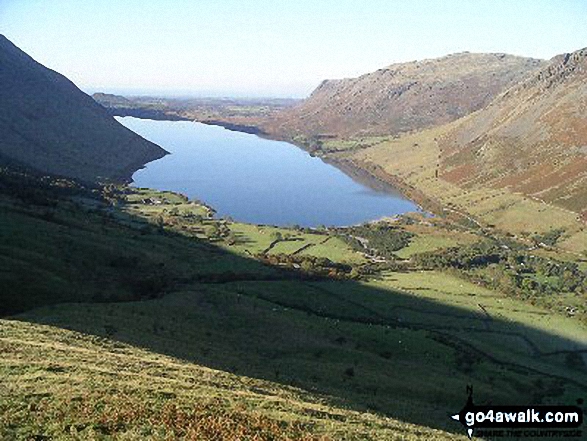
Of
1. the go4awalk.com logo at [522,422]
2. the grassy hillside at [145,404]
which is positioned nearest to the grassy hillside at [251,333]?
the grassy hillside at [145,404]

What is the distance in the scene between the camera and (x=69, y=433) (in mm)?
26719

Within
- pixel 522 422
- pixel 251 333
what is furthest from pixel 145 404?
pixel 251 333

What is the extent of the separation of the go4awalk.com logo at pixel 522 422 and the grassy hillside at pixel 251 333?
11.1ft

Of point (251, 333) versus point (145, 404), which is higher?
point (145, 404)

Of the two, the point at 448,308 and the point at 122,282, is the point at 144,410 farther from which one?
the point at 448,308

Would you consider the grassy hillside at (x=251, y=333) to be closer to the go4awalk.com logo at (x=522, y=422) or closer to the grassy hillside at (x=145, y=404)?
the grassy hillside at (x=145, y=404)

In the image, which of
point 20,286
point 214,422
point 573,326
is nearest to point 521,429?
point 214,422

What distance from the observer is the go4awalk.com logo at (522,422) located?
48969mm

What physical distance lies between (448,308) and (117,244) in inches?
3090

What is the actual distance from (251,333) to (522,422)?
145ft

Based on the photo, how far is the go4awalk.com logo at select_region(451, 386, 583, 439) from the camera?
161 ft

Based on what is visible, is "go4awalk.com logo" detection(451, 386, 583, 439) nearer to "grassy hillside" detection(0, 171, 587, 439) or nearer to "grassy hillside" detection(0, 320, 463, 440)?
"grassy hillside" detection(0, 171, 587, 439)

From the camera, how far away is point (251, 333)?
86688 millimetres

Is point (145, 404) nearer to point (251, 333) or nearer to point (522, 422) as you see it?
point (522, 422)
